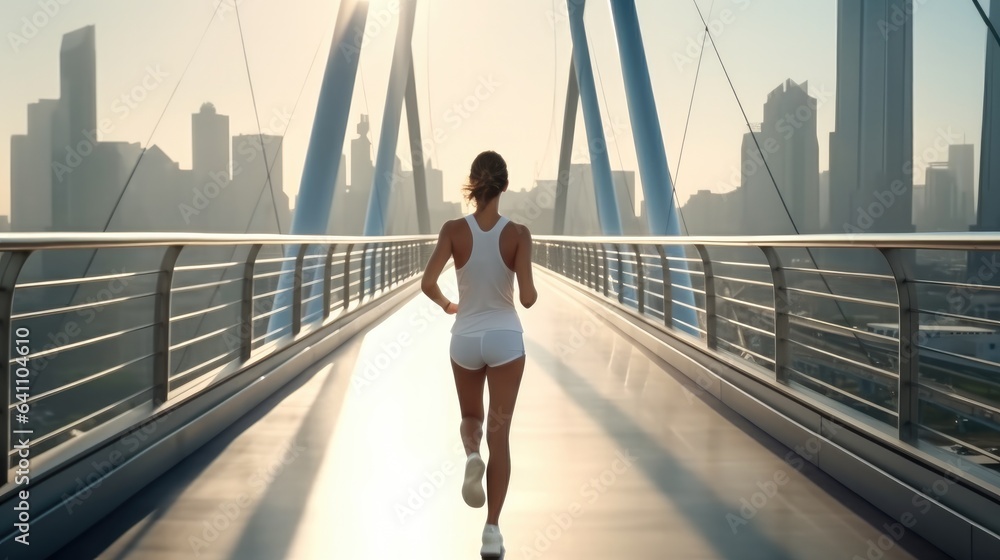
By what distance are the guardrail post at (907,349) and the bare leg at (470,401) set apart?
164 cm

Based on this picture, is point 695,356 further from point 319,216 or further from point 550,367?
point 319,216

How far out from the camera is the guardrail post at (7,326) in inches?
121

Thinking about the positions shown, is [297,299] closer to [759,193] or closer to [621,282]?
[621,282]

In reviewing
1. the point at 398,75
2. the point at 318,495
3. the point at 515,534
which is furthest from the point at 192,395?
the point at 398,75

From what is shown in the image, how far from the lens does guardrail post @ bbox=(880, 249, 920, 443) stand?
3.67 meters

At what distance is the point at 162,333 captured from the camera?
4.63 metres

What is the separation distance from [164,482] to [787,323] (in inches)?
132

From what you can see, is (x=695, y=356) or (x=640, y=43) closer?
(x=695, y=356)

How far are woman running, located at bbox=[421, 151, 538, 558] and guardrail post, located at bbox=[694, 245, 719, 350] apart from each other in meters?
3.90

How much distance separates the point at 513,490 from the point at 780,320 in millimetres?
2109

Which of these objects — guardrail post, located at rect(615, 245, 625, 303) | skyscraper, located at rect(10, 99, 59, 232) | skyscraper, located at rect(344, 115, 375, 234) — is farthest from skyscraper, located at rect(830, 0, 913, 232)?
skyscraper, located at rect(344, 115, 375, 234)

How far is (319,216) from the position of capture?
13523 mm

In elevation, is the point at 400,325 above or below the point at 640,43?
below

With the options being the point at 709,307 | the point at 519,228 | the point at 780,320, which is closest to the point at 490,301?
the point at 519,228
